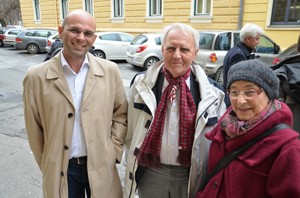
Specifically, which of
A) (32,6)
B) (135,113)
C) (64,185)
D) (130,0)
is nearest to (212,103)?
(135,113)

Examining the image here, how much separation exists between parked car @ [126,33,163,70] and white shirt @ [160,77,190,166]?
8032 millimetres

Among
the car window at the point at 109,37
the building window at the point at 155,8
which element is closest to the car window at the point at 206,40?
the car window at the point at 109,37

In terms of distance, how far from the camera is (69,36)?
179 cm

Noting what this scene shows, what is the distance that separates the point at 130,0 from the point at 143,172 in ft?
50.9

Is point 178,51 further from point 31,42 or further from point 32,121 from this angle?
point 31,42

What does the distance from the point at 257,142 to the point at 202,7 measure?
1317cm

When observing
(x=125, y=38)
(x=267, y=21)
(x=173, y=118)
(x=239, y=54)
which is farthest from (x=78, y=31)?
(x=267, y=21)

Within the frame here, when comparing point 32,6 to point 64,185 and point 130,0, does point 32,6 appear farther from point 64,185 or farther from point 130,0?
point 64,185

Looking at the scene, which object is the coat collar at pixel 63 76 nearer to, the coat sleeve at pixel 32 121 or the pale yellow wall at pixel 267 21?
the coat sleeve at pixel 32 121

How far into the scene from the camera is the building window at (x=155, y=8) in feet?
49.5

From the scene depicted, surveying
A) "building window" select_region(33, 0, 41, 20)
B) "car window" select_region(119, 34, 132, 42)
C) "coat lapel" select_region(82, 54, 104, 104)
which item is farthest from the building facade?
"coat lapel" select_region(82, 54, 104, 104)

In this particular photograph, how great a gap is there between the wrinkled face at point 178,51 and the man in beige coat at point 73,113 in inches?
18.9

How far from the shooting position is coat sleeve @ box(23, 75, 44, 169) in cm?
182

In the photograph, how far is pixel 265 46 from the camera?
8.09 metres
